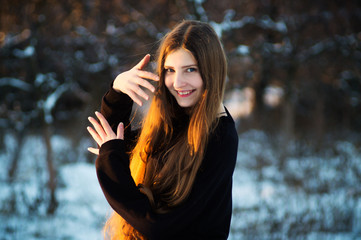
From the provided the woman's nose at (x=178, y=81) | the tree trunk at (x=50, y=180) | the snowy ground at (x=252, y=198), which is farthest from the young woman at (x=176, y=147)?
the tree trunk at (x=50, y=180)

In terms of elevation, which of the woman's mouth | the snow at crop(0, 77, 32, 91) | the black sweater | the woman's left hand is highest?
the snow at crop(0, 77, 32, 91)

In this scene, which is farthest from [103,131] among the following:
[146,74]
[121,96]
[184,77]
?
[184,77]

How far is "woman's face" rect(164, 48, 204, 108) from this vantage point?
1412mm

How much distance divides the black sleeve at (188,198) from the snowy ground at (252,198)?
5.05 feet

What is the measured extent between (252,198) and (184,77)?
202 inches

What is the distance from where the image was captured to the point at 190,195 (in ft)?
4.24

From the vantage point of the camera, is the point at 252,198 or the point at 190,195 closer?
the point at 190,195

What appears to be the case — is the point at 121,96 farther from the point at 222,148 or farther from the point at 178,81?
the point at 222,148

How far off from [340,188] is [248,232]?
2.37 meters

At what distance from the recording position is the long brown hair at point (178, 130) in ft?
4.46

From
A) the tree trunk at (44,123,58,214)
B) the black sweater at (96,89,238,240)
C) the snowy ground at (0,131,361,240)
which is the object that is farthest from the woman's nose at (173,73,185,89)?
the tree trunk at (44,123,58,214)

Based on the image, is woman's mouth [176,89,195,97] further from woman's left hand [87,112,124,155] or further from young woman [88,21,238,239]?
woman's left hand [87,112,124,155]

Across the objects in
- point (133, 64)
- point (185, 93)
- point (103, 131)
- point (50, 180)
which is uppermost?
point (133, 64)

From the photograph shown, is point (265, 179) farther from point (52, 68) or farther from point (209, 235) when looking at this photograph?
Answer: point (209, 235)
